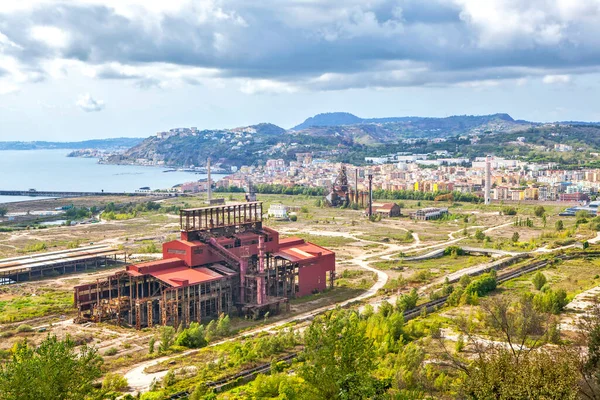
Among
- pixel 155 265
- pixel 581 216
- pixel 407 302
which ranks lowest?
pixel 407 302

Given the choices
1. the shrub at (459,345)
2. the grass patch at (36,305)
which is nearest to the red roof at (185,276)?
the grass patch at (36,305)

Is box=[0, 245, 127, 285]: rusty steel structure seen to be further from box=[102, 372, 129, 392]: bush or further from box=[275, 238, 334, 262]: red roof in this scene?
box=[102, 372, 129, 392]: bush

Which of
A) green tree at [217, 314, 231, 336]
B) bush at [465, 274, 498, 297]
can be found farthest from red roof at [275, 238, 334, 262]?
bush at [465, 274, 498, 297]

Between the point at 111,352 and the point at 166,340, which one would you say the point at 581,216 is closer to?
the point at 166,340

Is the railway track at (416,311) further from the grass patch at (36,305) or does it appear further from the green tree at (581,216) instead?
the green tree at (581,216)

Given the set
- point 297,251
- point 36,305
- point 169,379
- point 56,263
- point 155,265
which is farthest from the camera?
point 56,263

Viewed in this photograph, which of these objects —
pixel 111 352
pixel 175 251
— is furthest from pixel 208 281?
pixel 111 352

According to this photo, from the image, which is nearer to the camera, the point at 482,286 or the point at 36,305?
the point at 36,305
